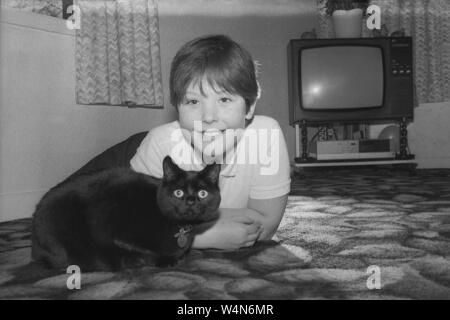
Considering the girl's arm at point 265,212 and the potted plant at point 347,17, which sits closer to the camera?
the girl's arm at point 265,212

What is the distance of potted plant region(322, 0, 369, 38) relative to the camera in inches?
145

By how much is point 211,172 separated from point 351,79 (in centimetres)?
276

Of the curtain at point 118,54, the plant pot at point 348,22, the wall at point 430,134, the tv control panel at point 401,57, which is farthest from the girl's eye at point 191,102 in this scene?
the wall at point 430,134

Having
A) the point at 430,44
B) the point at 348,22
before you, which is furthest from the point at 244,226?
the point at 430,44

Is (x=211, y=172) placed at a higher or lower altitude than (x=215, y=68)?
lower

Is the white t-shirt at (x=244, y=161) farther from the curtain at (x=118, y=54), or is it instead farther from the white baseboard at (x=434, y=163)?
the white baseboard at (x=434, y=163)

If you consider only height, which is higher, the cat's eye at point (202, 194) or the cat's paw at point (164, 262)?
the cat's eye at point (202, 194)

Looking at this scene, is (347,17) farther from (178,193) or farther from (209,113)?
(178,193)

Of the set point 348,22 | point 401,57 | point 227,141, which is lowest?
point 227,141

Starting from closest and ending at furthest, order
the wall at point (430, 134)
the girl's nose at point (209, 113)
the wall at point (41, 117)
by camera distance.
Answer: the girl's nose at point (209, 113) → the wall at point (41, 117) → the wall at point (430, 134)

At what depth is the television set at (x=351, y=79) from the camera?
3484 mm

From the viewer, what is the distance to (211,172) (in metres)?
1.02

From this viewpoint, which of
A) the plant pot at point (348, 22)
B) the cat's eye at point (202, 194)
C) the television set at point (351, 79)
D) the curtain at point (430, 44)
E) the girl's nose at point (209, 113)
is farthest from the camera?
the curtain at point (430, 44)

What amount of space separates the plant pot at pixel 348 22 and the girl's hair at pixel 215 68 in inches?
111
